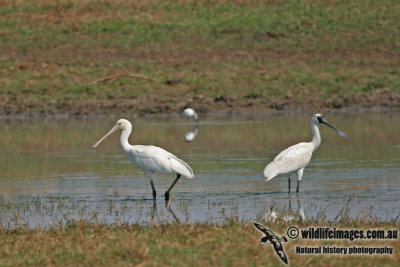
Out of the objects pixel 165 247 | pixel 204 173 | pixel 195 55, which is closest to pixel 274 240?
pixel 165 247

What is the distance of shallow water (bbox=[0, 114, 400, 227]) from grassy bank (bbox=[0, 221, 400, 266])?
2.36 ft

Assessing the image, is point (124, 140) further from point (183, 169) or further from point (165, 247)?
point (165, 247)

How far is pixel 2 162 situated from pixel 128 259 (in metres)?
10.6

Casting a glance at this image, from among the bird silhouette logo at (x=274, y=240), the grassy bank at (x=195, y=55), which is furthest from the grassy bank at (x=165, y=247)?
the grassy bank at (x=195, y=55)

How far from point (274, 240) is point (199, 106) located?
19.8m

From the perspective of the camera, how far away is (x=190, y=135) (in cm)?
2220

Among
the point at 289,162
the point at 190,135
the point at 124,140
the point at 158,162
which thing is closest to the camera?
the point at 158,162

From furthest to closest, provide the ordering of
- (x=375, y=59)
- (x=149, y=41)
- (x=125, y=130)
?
(x=149, y=41) < (x=375, y=59) < (x=125, y=130)

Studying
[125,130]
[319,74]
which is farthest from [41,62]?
[125,130]

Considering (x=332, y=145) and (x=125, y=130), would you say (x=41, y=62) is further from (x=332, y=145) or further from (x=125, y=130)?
(x=125, y=130)

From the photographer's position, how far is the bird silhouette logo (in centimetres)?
781

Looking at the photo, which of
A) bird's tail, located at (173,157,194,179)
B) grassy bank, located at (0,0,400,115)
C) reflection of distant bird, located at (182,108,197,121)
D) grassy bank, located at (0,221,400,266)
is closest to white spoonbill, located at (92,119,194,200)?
bird's tail, located at (173,157,194,179)

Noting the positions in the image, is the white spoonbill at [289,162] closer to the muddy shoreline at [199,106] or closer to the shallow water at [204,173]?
the shallow water at [204,173]

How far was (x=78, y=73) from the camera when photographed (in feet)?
101
